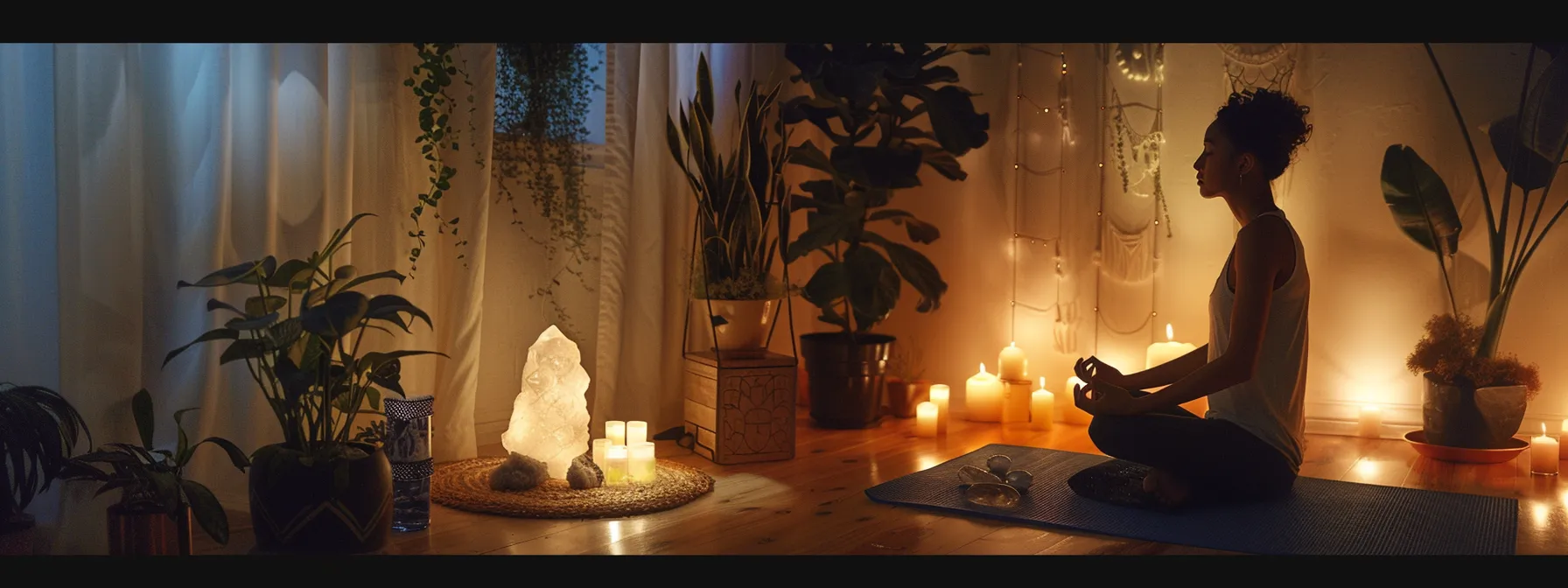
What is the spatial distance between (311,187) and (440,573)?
1065 mm

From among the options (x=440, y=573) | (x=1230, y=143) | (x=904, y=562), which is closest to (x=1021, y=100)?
(x=1230, y=143)

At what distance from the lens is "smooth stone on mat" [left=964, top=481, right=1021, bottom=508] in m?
2.59

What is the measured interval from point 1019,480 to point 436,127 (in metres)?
1.74

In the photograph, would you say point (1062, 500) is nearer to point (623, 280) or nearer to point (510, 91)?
point (623, 280)

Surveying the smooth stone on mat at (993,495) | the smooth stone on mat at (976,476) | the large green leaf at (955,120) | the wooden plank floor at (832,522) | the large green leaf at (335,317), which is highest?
the large green leaf at (955,120)

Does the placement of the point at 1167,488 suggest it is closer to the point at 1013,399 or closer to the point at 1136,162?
the point at 1013,399

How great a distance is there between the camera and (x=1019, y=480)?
8.90 feet

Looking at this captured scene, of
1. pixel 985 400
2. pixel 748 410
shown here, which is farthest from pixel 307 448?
pixel 985 400

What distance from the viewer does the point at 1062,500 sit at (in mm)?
2654

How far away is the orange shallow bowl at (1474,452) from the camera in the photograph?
3.15m

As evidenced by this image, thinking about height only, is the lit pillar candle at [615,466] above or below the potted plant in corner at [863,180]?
below

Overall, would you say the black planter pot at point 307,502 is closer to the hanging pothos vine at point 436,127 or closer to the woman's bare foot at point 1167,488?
the hanging pothos vine at point 436,127

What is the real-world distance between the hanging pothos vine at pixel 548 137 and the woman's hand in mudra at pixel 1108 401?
1.61 meters

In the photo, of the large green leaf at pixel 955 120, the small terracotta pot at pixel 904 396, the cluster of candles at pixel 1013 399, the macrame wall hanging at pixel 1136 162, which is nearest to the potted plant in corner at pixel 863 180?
the large green leaf at pixel 955 120
